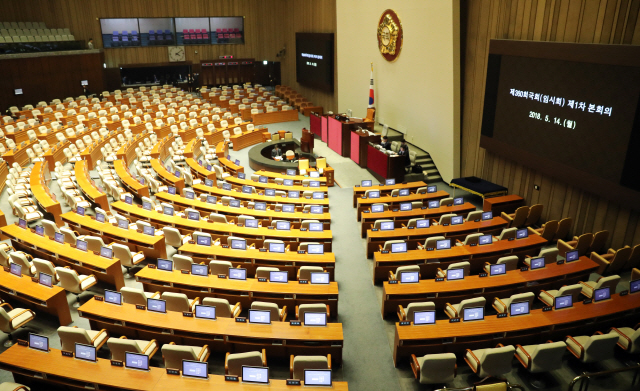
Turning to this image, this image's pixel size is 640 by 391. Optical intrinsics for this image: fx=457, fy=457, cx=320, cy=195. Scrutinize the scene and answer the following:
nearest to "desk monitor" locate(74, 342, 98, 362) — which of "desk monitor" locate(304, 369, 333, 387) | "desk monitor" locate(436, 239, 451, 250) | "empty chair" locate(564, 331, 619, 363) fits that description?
"desk monitor" locate(304, 369, 333, 387)

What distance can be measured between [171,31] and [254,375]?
27.8 m

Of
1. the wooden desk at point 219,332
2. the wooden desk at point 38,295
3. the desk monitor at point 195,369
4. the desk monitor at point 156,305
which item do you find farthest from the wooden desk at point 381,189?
the desk monitor at point 195,369

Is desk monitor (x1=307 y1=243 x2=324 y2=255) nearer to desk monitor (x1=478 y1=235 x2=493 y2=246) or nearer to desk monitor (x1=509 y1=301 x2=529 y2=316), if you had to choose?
desk monitor (x1=478 y1=235 x2=493 y2=246)

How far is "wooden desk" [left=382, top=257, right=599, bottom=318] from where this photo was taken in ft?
23.5

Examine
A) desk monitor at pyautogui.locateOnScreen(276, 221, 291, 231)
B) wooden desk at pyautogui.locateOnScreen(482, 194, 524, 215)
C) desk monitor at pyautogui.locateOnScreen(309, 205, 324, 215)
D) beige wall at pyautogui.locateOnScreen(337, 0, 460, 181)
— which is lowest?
wooden desk at pyautogui.locateOnScreen(482, 194, 524, 215)

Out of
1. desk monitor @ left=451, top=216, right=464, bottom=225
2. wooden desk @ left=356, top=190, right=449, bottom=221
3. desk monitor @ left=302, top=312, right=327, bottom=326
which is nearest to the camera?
desk monitor @ left=302, top=312, right=327, bottom=326

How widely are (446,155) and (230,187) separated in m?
6.67

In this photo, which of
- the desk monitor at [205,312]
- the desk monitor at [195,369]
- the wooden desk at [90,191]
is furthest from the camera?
the wooden desk at [90,191]

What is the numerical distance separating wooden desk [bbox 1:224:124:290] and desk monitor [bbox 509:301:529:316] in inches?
252

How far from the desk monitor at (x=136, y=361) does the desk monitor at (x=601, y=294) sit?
20.5ft

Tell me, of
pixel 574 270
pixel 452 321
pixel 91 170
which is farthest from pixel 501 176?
pixel 91 170

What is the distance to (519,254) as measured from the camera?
8.64m

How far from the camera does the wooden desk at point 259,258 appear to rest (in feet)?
26.7

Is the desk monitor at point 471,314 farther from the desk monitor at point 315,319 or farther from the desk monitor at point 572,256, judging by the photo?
the desk monitor at point 572,256
